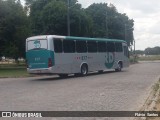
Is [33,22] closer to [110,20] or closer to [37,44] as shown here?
[110,20]

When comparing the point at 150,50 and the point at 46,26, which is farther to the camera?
the point at 150,50

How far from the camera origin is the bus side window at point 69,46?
1061 inches

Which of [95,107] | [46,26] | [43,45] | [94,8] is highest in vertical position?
[94,8]

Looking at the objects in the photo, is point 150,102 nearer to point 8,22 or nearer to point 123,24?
point 8,22

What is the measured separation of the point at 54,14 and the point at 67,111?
133 ft

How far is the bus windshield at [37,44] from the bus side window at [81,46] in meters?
3.86

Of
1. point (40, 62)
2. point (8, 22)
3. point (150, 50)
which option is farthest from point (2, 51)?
point (150, 50)

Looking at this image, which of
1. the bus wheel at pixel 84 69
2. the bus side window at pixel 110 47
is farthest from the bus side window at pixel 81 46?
the bus side window at pixel 110 47

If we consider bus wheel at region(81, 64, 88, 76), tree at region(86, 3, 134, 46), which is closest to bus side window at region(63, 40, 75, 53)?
bus wheel at region(81, 64, 88, 76)

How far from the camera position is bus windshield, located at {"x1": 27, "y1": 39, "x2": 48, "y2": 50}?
25.5 metres

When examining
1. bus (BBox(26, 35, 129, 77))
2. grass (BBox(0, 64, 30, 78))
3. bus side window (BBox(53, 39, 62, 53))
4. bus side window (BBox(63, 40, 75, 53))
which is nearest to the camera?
bus (BBox(26, 35, 129, 77))

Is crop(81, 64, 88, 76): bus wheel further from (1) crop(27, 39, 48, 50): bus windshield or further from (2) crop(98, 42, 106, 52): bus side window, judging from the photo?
(1) crop(27, 39, 48, 50): bus windshield

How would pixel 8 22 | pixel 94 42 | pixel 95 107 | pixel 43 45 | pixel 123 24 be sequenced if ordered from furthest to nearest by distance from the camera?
pixel 123 24, pixel 8 22, pixel 94 42, pixel 43 45, pixel 95 107

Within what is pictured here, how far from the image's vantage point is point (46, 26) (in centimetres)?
5122
